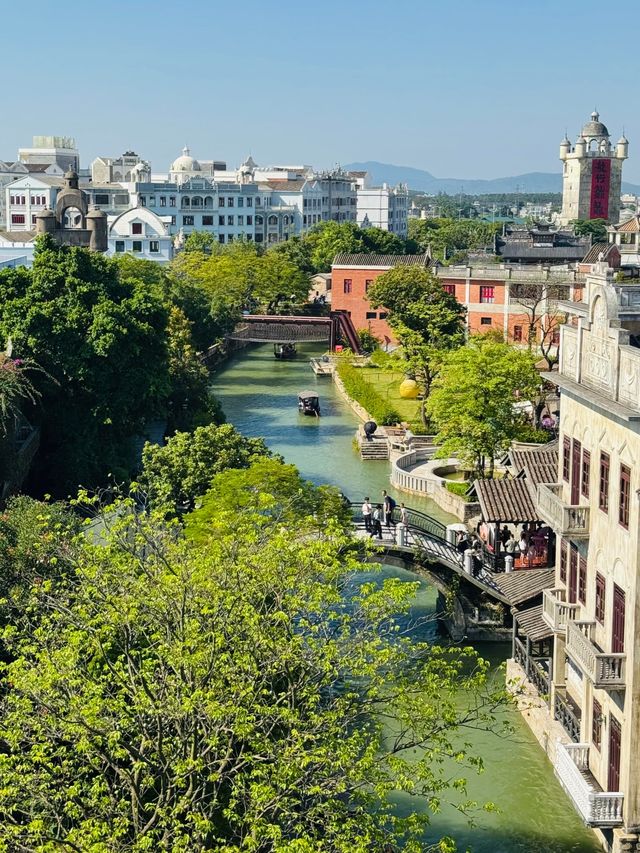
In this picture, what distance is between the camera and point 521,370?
49562mm

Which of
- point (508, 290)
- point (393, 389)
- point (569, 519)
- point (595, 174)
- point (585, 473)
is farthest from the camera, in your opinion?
point (595, 174)

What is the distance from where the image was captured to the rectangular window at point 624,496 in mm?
22484

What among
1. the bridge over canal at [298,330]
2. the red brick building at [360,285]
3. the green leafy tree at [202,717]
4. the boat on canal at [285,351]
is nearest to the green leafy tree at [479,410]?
the green leafy tree at [202,717]

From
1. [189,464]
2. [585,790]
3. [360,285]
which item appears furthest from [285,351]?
[585,790]

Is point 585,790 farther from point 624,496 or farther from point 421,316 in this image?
point 421,316

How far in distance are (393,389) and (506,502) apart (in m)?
34.4

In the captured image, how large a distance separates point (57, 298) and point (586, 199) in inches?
6266

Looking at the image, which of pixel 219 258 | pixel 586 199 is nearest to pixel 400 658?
pixel 219 258

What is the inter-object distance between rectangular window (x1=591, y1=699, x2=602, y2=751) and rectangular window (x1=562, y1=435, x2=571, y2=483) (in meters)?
4.61

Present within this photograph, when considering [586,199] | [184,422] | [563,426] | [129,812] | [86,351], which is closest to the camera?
[129,812]

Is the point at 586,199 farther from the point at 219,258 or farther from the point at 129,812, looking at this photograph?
the point at 129,812

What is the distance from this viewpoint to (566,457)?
2686 cm

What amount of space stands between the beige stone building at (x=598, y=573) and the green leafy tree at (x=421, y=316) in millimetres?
31813

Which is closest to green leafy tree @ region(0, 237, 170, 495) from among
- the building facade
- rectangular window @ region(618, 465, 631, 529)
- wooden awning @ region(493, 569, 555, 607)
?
wooden awning @ region(493, 569, 555, 607)
